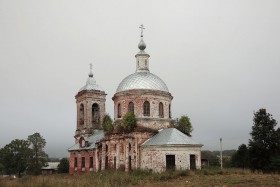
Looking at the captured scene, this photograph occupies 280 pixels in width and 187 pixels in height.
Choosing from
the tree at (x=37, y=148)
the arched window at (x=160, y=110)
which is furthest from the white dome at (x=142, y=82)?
the tree at (x=37, y=148)

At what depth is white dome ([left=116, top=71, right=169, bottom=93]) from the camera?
1107 inches

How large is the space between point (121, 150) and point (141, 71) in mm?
8052

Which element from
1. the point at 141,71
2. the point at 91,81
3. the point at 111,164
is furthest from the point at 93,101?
the point at 111,164

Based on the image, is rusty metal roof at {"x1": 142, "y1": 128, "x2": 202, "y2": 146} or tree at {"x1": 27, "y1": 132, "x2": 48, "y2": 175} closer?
rusty metal roof at {"x1": 142, "y1": 128, "x2": 202, "y2": 146}

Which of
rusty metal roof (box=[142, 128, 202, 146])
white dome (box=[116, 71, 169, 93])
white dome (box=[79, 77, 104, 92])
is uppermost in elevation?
white dome (box=[79, 77, 104, 92])

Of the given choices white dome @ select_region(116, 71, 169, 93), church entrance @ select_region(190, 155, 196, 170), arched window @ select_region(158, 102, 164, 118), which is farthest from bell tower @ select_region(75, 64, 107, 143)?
church entrance @ select_region(190, 155, 196, 170)

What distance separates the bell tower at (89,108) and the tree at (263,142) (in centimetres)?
1812

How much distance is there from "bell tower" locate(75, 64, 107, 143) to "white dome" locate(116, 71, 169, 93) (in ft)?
37.2

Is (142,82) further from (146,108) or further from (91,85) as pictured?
(91,85)

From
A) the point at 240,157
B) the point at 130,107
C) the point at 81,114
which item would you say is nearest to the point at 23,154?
the point at 81,114

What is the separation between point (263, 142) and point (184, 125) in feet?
32.7

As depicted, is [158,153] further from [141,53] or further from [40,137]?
[40,137]

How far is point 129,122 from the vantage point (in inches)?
1025

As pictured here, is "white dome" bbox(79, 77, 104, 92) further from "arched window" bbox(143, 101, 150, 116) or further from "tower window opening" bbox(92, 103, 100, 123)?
"arched window" bbox(143, 101, 150, 116)
